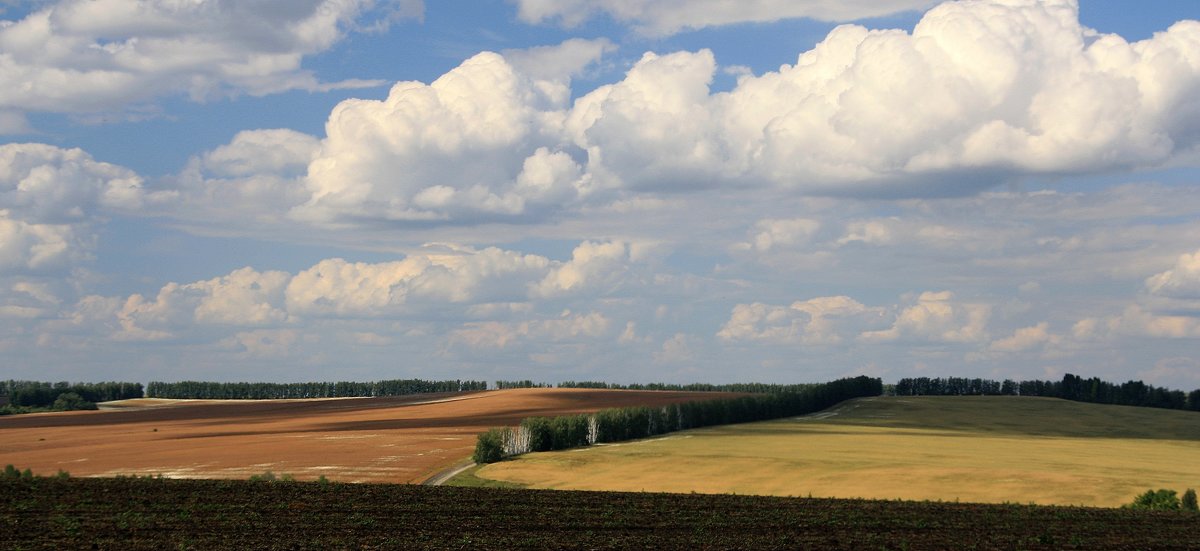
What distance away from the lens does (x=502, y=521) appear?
3722cm

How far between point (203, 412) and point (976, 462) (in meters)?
114

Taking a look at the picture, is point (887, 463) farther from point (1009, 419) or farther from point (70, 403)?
point (70, 403)

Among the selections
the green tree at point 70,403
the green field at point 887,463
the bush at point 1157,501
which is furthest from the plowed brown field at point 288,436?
the bush at point 1157,501

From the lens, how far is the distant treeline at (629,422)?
8425 cm

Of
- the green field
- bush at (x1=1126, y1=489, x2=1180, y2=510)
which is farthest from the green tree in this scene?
bush at (x1=1126, y1=489, x2=1180, y2=510)

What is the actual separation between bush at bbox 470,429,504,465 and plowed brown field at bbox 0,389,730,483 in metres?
1.89

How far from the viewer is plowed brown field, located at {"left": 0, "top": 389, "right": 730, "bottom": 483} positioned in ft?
249

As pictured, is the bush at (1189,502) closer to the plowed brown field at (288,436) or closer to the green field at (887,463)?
the green field at (887,463)

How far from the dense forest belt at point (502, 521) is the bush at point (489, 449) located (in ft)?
105

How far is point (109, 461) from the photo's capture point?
3268 inches

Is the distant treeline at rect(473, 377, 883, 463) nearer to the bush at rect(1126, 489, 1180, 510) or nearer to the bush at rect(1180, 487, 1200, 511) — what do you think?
the bush at rect(1126, 489, 1180, 510)

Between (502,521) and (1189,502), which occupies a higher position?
(502,521)

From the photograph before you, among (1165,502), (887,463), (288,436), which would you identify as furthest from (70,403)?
(1165,502)

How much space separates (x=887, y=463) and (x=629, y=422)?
3341 centimetres
